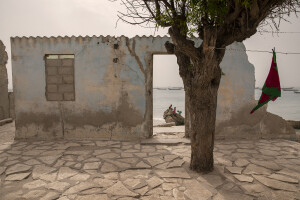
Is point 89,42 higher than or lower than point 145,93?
higher

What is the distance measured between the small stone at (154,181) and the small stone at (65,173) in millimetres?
1553

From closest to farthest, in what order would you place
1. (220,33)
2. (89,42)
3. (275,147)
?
1. (220,33)
2. (275,147)
3. (89,42)

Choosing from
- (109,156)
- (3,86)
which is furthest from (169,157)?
(3,86)

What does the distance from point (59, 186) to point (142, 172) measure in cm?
155

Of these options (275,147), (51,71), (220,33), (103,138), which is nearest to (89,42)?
(51,71)

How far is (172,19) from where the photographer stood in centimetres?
361

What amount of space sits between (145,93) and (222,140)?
9.53ft

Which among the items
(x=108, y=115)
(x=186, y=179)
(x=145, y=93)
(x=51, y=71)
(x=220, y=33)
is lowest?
(x=186, y=179)

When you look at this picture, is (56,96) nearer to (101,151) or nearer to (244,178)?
(101,151)

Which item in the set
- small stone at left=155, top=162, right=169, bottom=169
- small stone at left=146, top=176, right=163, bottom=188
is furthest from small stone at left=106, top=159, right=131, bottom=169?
small stone at left=146, top=176, right=163, bottom=188

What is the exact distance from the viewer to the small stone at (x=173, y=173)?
3.82m

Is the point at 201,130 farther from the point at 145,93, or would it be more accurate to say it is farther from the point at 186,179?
the point at 145,93

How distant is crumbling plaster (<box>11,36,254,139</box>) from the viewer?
6145 mm

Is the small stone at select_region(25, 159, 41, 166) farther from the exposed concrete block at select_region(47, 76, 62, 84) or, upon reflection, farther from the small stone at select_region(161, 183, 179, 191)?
the small stone at select_region(161, 183, 179, 191)
